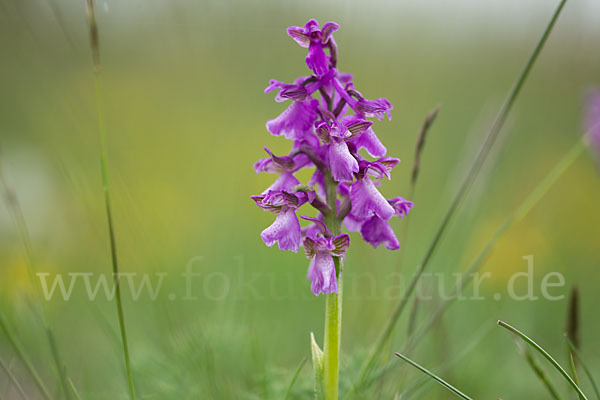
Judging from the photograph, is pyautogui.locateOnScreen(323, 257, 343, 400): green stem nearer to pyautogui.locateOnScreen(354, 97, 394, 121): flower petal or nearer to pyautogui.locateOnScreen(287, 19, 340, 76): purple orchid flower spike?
pyautogui.locateOnScreen(354, 97, 394, 121): flower petal

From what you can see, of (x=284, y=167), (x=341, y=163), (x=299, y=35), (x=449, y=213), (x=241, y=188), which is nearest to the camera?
(x=341, y=163)

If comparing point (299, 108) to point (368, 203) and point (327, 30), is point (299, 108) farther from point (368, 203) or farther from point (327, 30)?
point (368, 203)

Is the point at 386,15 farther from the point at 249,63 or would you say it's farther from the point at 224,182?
the point at 224,182

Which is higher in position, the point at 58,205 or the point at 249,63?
the point at 249,63

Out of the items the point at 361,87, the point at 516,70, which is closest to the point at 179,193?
the point at 361,87

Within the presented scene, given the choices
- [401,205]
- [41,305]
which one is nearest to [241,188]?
[41,305]

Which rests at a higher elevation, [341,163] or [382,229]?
[341,163]

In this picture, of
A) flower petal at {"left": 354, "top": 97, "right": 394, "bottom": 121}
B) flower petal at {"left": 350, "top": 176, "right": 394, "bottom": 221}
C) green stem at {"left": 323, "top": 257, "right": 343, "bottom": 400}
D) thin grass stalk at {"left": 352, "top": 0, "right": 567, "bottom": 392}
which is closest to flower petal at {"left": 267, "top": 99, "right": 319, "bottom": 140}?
flower petal at {"left": 354, "top": 97, "right": 394, "bottom": 121}
